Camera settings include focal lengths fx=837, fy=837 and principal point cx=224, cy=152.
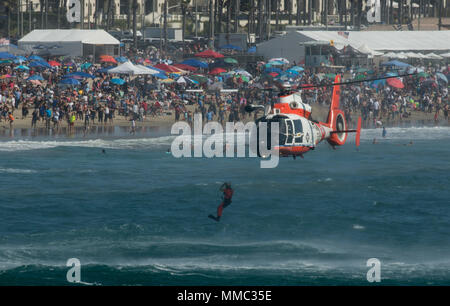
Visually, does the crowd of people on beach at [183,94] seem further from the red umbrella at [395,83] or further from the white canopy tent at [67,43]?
the white canopy tent at [67,43]

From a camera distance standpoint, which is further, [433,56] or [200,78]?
[433,56]

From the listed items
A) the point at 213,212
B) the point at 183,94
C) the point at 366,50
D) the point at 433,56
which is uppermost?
the point at 366,50

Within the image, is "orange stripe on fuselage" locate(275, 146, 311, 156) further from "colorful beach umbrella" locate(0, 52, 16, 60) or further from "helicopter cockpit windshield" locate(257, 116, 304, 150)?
"colorful beach umbrella" locate(0, 52, 16, 60)

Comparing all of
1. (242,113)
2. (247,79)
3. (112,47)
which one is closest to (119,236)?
(242,113)

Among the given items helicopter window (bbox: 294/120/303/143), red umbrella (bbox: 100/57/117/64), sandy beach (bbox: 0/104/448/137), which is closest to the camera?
helicopter window (bbox: 294/120/303/143)

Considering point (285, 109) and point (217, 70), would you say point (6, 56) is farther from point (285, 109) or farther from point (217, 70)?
point (285, 109)

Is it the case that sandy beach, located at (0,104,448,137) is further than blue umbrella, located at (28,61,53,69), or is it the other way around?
blue umbrella, located at (28,61,53,69)

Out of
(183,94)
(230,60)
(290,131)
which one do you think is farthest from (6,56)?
(290,131)

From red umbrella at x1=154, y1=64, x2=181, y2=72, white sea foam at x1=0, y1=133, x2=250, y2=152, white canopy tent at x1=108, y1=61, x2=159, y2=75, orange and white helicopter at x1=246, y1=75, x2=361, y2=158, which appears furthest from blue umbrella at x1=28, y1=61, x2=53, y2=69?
orange and white helicopter at x1=246, y1=75, x2=361, y2=158
